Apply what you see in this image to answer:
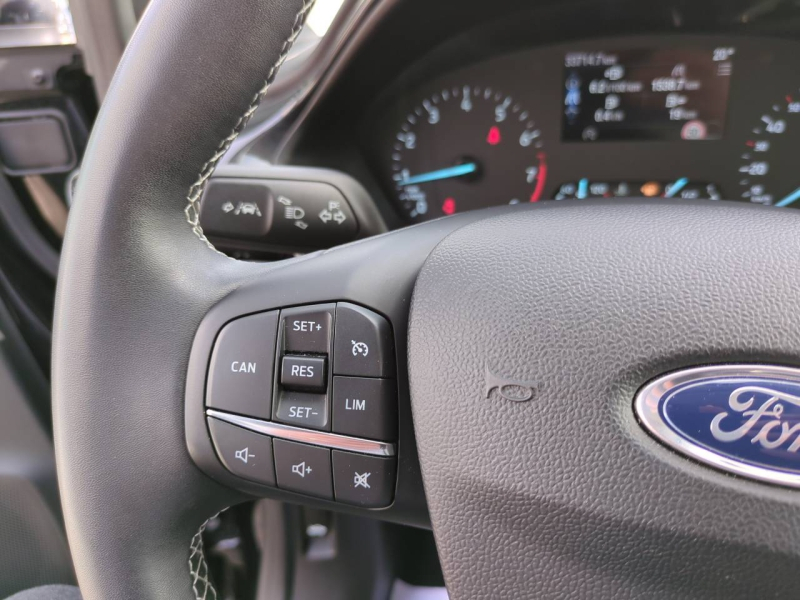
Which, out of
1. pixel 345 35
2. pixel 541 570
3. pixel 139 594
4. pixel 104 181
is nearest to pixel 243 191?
pixel 345 35

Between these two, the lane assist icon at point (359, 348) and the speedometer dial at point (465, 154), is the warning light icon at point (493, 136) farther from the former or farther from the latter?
the lane assist icon at point (359, 348)

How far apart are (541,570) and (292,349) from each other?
9.9 inches

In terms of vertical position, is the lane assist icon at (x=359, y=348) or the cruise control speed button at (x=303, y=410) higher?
the lane assist icon at (x=359, y=348)

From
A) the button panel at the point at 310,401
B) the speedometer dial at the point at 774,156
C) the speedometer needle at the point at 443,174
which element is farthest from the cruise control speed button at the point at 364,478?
the speedometer dial at the point at 774,156

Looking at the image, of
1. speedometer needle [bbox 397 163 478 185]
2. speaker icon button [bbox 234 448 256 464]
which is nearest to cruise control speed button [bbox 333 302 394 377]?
speaker icon button [bbox 234 448 256 464]

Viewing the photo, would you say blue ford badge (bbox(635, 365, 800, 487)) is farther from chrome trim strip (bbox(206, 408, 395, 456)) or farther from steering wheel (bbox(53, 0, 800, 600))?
chrome trim strip (bbox(206, 408, 395, 456))

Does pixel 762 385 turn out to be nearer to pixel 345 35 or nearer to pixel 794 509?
pixel 794 509

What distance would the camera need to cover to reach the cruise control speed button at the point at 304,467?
0.53 metres

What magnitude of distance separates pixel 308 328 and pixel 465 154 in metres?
0.82

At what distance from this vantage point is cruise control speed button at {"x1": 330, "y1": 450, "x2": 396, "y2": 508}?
0.52 metres

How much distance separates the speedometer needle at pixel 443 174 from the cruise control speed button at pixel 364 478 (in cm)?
85

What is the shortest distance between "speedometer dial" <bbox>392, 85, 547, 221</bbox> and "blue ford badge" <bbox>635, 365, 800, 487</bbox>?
34.8 inches

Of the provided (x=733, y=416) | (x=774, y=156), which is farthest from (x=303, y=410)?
(x=774, y=156)

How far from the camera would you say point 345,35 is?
1065mm
